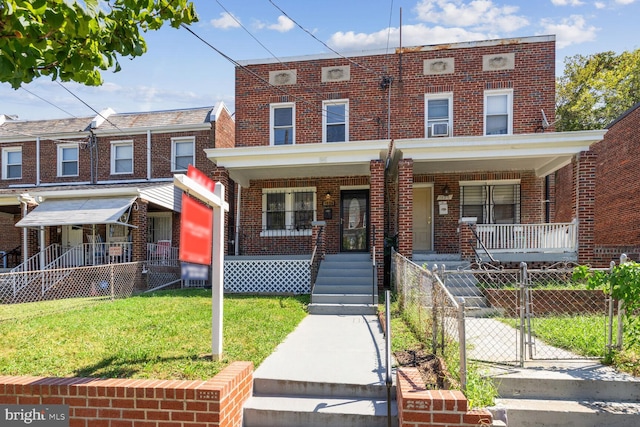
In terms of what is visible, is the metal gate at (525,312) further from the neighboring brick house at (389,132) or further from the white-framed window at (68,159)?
the white-framed window at (68,159)

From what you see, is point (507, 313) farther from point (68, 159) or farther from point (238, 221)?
point (68, 159)

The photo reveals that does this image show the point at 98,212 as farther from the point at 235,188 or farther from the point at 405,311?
the point at 405,311

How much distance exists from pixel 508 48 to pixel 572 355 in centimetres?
1104

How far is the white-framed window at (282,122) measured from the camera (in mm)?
13711

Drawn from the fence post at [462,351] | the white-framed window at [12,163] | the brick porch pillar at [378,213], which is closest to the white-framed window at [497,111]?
the brick porch pillar at [378,213]

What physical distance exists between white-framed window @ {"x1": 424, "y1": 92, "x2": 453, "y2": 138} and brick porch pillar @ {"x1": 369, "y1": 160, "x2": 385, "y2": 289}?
3.65m

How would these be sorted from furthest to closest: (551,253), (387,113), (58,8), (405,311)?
(387,113) → (551,253) → (405,311) → (58,8)

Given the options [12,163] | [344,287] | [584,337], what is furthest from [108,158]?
[584,337]

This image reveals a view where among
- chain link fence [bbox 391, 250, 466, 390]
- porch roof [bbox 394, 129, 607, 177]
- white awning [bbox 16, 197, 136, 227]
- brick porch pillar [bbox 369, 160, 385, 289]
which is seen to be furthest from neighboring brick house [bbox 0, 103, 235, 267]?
chain link fence [bbox 391, 250, 466, 390]

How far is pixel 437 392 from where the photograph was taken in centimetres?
331

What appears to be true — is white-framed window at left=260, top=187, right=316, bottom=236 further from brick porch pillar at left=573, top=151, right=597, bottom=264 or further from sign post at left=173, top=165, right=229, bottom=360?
sign post at left=173, top=165, right=229, bottom=360

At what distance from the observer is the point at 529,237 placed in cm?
1027

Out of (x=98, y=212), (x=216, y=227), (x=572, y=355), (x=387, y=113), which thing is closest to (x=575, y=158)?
(x=387, y=113)

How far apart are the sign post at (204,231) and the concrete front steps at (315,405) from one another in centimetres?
75
